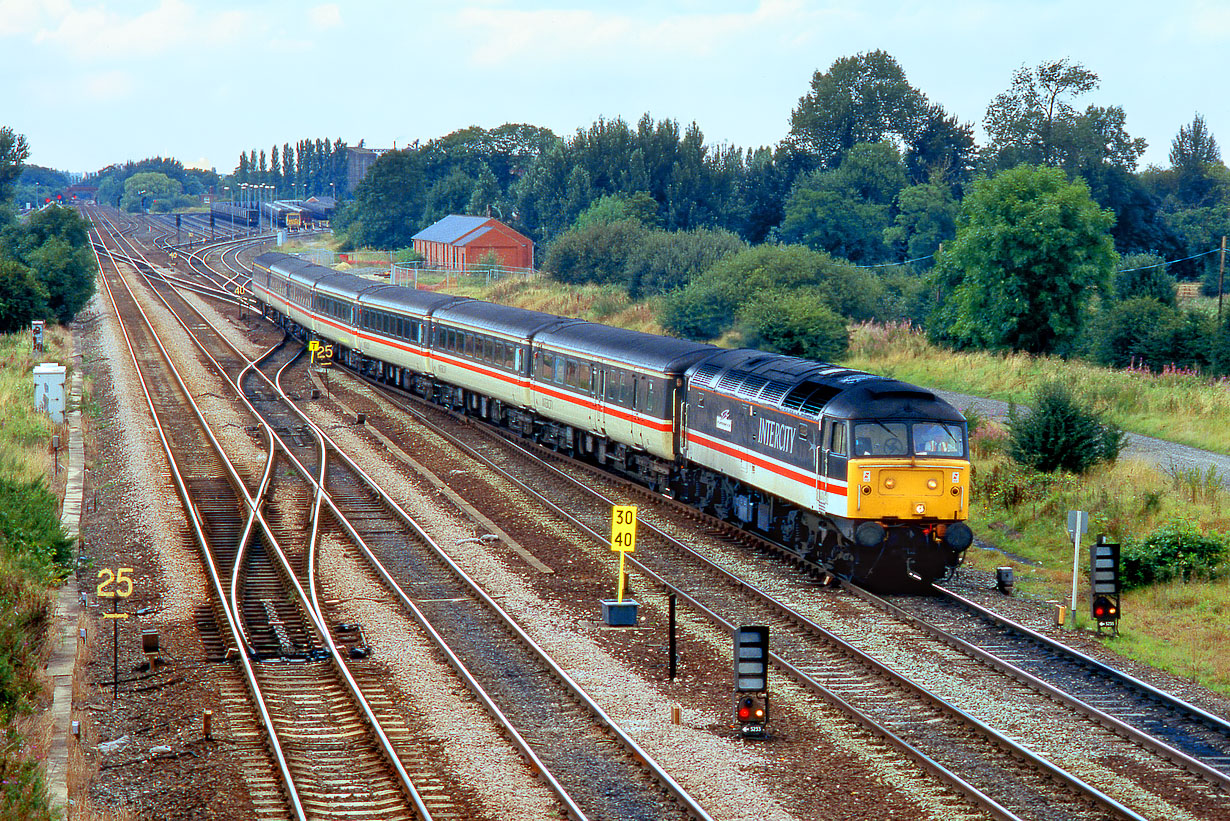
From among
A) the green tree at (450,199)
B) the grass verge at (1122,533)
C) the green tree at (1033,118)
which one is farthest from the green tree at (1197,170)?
the grass verge at (1122,533)

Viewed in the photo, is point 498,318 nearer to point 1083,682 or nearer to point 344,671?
point 344,671

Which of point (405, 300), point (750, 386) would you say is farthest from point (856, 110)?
point (750, 386)

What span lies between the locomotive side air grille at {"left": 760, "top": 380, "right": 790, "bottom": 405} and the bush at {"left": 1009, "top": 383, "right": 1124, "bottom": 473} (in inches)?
274

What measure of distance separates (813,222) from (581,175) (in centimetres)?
1689

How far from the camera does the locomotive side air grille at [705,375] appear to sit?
23266mm

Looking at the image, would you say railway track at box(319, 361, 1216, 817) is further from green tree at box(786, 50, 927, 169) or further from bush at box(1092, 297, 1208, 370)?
green tree at box(786, 50, 927, 169)

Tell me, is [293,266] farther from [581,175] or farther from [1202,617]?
[1202,617]

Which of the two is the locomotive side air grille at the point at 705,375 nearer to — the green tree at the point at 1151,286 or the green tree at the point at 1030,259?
the green tree at the point at 1030,259

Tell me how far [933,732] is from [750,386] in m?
9.29

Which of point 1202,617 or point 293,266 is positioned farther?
point 293,266

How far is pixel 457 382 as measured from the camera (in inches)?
1462

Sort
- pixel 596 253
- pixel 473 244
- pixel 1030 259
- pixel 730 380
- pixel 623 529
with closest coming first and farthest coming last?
pixel 623 529, pixel 730 380, pixel 1030 259, pixel 596 253, pixel 473 244

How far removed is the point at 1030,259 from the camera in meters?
45.1

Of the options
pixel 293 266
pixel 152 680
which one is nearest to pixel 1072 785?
pixel 152 680
